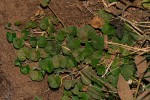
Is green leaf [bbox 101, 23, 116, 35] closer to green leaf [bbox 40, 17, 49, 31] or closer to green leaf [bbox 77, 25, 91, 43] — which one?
green leaf [bbox 77, 25, 91, 43]

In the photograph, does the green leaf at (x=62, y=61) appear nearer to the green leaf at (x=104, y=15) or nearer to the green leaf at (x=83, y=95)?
the green leaf at (x=83, y=95)

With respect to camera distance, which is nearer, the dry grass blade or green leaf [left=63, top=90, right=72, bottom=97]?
the dry grass blade

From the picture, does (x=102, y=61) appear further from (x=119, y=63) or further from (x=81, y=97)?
(x=81, y=97)

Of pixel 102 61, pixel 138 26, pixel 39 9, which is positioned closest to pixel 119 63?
pixel 102 61

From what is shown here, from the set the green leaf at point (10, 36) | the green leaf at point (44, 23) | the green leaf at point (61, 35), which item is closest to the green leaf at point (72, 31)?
the green leaf at point (61, 35)

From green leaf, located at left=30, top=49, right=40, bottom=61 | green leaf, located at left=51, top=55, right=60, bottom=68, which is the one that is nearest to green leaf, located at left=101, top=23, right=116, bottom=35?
green leaf, located at left=51, top=55, right=60, bottom=68

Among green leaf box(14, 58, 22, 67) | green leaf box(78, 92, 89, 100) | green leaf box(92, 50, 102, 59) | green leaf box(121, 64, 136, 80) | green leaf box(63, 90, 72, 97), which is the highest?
green leaf box(92, 50, 102, 59)
